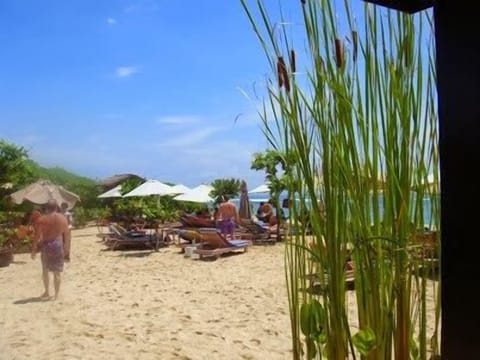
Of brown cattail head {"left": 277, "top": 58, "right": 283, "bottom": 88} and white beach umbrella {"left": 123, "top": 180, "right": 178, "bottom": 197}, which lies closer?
brown cattail head {"left": 277, "top": 58, "right": 283, "bottom": 88}

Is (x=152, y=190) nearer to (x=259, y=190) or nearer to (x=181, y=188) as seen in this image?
(x=181, y=188)

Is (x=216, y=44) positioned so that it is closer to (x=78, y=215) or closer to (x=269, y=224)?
(x=269, y=224)

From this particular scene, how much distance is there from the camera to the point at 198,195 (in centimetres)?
1124

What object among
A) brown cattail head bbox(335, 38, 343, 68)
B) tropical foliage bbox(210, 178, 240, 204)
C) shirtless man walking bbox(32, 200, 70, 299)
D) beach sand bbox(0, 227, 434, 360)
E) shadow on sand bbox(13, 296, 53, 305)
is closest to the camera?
brown cattail head bbox(335, 38, 343, 68)

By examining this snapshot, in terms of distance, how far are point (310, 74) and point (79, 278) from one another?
17.6ft

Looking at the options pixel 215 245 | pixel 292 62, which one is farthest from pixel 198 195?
pixel 292 62

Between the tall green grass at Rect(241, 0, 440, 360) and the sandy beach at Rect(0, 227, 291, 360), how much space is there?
2.00 metres

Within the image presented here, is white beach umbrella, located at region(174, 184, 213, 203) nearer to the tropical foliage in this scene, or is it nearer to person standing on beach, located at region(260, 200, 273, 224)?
the tropical foliage

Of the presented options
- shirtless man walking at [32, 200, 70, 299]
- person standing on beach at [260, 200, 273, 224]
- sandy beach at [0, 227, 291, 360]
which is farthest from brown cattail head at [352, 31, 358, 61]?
person standing on beach at [260, 200, 273, 224]

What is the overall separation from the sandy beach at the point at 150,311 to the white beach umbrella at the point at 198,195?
4234mm

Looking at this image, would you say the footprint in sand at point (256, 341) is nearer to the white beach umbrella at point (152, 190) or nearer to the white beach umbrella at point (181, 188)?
the white beach umbrella at point (152, 190)

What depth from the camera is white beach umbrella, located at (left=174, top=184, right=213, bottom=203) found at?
11.1 meters

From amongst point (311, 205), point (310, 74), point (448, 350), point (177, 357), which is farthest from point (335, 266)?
point (177, 357)

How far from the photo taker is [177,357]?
3.01m
